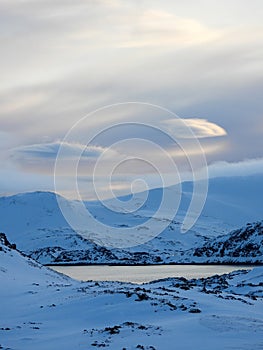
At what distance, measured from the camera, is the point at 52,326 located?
91.7 feet

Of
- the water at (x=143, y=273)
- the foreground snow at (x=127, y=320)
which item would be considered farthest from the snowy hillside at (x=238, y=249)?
the foreground snow at (x=127, y=320)

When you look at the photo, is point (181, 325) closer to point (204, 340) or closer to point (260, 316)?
point (204, 340)

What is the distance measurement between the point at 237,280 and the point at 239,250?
367ft

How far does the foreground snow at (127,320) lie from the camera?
22891 mm

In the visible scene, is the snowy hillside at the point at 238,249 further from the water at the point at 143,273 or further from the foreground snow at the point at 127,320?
the foreground snow at the point at 127,320

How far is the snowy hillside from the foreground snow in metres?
131

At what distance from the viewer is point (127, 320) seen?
28.1m

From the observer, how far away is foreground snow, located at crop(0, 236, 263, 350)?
22891mm

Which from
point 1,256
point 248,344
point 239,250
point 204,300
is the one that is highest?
point 239,250

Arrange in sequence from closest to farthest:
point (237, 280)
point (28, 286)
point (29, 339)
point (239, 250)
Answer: point (29, 339) → point (28, 286) → point (237, 280) → point (239, 250)

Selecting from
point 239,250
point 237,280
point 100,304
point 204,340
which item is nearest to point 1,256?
point 237,280

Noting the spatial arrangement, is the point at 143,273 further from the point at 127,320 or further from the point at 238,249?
the point at 127,320

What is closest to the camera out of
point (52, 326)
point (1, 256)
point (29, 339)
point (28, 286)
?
point (29, 339)

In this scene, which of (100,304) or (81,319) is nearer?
(81,319)
